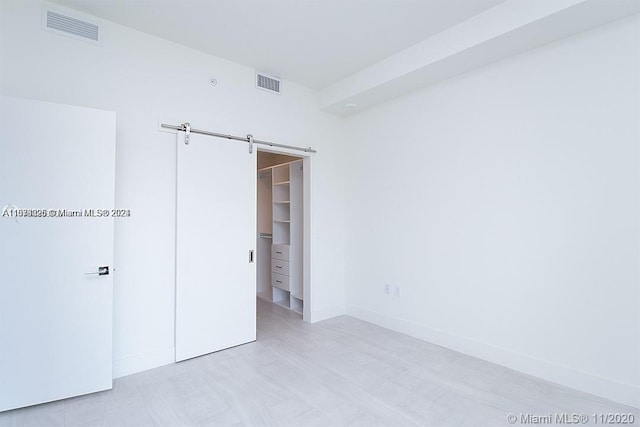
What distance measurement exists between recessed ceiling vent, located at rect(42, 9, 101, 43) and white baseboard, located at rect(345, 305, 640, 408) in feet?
13.7

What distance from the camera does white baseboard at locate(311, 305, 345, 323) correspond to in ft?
13.7

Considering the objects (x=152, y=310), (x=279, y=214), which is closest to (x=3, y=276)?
(x=152, y=310)

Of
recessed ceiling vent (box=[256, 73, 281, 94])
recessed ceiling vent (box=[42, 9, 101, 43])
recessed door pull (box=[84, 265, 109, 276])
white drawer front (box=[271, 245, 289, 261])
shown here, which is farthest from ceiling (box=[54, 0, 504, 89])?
white drawer front (box=[271, 245, 289, 261])

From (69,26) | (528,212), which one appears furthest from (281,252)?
(69,26)

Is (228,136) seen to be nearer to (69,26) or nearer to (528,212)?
(69,26)

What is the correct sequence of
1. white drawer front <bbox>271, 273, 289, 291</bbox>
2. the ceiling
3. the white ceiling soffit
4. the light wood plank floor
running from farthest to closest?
white drawer front <bbox>271, 273, 289, 291</bbox>, the ceiling, the white ceiling soffit, the light wood plank floor

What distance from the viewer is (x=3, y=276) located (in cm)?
216

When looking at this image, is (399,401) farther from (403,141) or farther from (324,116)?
(324,116)

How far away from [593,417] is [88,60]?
185 inches

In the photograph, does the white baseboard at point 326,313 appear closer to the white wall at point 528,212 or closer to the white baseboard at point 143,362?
the white wall at point 528,212

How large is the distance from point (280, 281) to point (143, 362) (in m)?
2.46

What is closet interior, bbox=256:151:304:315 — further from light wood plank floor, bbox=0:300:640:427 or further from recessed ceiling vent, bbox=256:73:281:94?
light wood plank floor, bbox=0:300:640:427

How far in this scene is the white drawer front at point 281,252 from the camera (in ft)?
16.2

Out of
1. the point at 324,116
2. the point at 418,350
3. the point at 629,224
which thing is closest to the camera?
the point at 629,224
